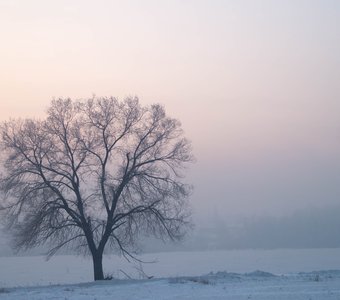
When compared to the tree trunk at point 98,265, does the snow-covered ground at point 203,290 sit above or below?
below

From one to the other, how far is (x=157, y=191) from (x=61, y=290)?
31.7 ft

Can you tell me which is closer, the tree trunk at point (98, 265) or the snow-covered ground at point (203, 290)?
the snow-covered ground at point (203, 290)

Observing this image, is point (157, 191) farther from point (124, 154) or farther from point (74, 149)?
point (74, 149)

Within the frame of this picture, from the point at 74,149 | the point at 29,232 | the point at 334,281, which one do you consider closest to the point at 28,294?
the point at 29,232

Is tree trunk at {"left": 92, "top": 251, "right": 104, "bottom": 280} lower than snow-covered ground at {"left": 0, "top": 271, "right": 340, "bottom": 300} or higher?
higher

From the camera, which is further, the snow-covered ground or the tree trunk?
the tree trunk

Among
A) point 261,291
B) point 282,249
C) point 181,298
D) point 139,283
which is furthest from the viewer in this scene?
point 282,249

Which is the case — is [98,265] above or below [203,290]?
above

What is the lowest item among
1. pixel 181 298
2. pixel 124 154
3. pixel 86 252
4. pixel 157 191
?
pixel 181 298

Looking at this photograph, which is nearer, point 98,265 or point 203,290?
point 203,290

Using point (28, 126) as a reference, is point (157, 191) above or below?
below

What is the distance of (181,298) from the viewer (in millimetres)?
21031

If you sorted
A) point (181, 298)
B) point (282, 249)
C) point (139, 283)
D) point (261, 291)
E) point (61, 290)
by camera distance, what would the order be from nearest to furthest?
point (181, 298) < point (261, 291) < point (61, 290) < point (139, 283) < point (282, 249)

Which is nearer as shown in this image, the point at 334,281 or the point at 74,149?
the point at 334,281
